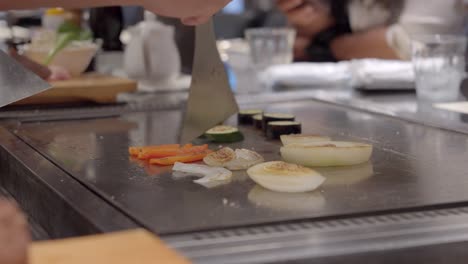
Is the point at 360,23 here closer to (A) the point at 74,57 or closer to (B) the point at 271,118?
(A) the point at 74,57

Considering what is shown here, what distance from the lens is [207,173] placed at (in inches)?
48.5

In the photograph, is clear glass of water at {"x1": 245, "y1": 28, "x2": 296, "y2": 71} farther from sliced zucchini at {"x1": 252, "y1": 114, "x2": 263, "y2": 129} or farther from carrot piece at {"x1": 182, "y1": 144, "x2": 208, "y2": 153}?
carrot piece at {"x1": 182, "y1": 144, "x2": 208, "y2": 153}

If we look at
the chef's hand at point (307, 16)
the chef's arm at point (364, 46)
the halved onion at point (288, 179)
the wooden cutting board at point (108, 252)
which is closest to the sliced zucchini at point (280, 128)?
the halved onion at point (288, 179)

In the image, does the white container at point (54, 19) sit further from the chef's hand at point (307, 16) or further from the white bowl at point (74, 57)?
the chef's hand at point (307, 16)

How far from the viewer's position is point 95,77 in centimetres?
224

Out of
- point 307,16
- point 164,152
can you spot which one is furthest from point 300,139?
point 307,16

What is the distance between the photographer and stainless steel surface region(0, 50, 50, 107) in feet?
5.08

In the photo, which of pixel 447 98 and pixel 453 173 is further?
pixel 447 98

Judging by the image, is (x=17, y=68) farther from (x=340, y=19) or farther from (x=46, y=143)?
(x=340, y=19)

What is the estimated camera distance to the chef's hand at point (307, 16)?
304 centimetres

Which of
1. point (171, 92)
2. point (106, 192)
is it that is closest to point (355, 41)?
point (171, 92)

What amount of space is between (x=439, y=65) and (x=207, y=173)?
3.20 ft

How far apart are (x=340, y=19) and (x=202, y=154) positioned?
2.33 meters

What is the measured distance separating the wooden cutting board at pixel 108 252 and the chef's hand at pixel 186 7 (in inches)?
29.8
